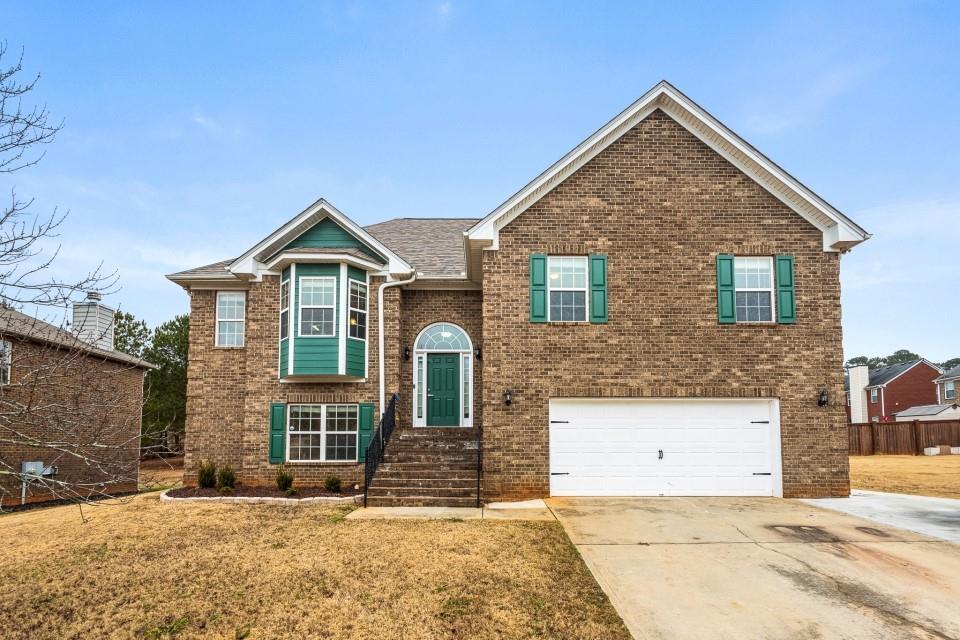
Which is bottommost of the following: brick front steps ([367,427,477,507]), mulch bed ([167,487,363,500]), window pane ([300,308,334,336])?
mulch bed ([167,487,363,500])

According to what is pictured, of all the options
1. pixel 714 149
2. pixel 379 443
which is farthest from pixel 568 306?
pixel 379 443

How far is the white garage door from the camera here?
12531 millimetres

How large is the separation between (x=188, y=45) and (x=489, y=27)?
26.7ft

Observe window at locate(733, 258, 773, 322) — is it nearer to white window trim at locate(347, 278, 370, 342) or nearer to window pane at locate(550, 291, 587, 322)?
window pane at locate(550, 291, 587, 322)

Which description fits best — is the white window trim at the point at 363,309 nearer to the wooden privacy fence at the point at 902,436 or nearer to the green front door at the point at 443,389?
the green front door at the point at 443,389

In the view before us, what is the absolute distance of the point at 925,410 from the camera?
147 feet

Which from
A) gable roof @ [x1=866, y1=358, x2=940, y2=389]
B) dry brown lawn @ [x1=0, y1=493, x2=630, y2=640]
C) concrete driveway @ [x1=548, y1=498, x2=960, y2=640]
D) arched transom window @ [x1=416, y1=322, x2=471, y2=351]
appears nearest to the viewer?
concrete driveway @ [x1=548, y1=498, x2=960, y2=640]

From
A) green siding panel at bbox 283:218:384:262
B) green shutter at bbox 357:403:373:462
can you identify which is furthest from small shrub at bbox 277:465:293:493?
green siding panel at bbox 283:218:384:262

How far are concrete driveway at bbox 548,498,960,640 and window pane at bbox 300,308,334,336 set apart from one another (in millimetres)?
6636

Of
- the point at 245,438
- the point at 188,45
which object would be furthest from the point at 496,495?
the point at 188,45

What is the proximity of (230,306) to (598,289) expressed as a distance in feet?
30.3

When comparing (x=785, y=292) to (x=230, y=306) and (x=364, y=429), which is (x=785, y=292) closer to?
(x=364, y=429)

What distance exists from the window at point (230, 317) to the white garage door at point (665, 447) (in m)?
8.25

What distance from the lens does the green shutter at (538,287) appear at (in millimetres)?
12719
